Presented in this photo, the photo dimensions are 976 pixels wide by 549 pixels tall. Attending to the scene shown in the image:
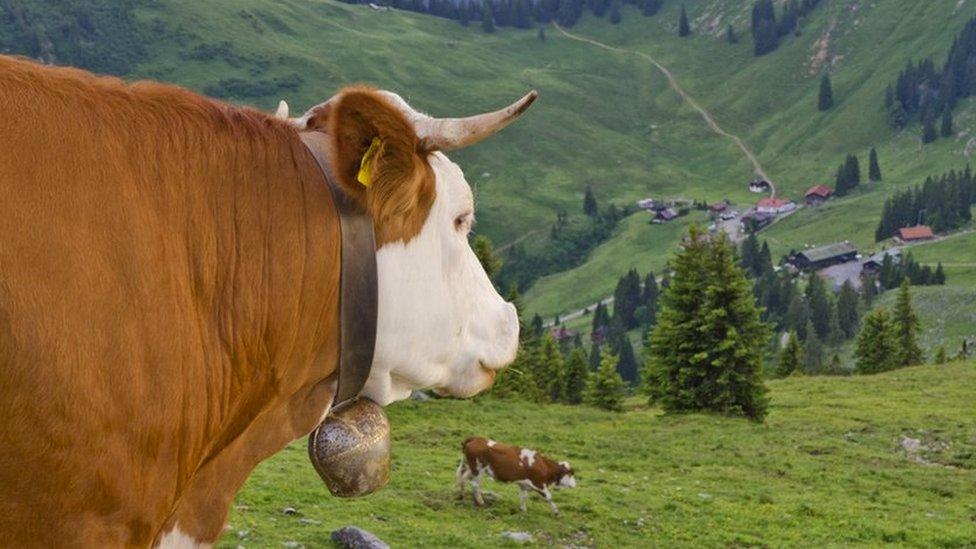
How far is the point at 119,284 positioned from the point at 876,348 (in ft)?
213

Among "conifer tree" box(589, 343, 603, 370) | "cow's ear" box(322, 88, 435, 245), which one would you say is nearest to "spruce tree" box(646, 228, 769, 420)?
"cow's ear" box(322, 88, 435, 245)

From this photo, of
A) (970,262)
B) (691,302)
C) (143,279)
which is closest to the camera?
(143,279)

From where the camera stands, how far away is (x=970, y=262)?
13900 cm

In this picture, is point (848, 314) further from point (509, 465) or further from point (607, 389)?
point (509, 465)

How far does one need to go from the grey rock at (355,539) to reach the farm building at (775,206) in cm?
16829

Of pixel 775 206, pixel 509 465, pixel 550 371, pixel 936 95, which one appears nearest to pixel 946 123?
pixel 936 95

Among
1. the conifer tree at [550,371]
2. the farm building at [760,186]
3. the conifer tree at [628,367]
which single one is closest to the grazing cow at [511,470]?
the conifer tree at [550,371]

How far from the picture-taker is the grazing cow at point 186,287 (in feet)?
7.34

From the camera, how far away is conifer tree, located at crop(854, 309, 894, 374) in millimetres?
63000

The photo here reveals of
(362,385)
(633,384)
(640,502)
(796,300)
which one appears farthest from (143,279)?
(796,300)

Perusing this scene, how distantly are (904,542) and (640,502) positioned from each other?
424 cm

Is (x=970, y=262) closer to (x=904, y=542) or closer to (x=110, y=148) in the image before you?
(x=904, y=542)

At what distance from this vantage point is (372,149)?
2.88 meters

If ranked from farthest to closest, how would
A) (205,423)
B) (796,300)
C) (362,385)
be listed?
(796,300) < (362,385) < (205,423)
